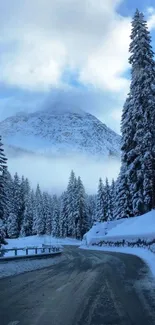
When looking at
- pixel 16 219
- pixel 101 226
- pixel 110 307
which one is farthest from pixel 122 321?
pixel 16 219

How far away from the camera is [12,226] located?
353 feet

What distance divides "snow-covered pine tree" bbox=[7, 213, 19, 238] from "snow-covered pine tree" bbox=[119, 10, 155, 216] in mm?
71592

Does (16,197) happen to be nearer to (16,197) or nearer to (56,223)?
(16,197)

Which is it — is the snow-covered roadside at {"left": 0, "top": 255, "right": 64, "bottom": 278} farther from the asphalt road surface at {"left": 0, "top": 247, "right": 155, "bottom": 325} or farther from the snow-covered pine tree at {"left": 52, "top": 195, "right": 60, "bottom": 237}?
the snow-covered pine tree at {"left": 52, "top": 195, "right": 60, "bottom": 237}

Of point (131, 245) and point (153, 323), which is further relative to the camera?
point (131, 245)

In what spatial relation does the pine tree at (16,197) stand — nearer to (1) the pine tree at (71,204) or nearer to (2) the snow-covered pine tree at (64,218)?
(2) the snow-covered pine tree at (64,218)

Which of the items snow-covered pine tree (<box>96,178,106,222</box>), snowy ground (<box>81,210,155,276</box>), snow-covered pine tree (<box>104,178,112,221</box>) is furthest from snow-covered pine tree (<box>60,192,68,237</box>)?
snowy ground (<box>81,210,155,276</box>)

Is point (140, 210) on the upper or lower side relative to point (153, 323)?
upper

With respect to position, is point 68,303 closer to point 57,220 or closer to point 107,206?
point 107,206

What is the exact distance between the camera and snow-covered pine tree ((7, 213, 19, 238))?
105694 mm

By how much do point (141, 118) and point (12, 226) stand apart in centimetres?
7930

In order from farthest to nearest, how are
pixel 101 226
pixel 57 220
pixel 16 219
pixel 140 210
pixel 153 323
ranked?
pixel 57 220
pixel 16 219
pixel 101 226
pixel 140 210
pixel 153 323

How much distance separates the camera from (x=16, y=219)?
111375 millimetres

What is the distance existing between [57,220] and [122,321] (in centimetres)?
11886
